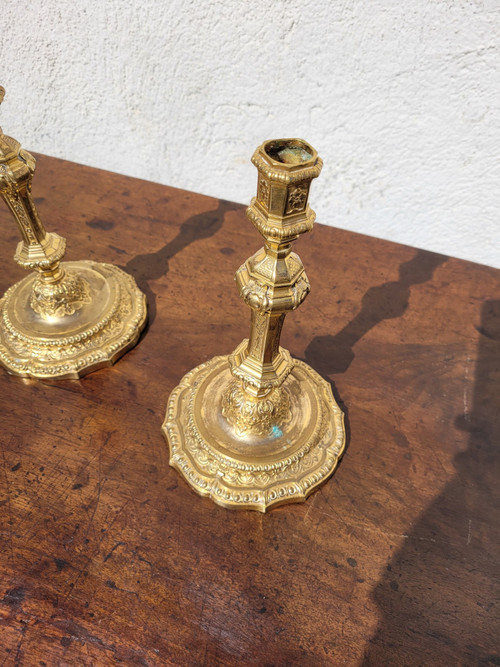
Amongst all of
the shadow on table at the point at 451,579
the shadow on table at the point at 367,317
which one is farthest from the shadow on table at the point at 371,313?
the shadow on table at the point at 451,579

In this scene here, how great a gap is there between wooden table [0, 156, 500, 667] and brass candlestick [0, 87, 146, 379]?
36 mm

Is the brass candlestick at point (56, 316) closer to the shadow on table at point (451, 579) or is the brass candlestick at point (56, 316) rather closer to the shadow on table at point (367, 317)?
the shadow on table at point (367, 317)

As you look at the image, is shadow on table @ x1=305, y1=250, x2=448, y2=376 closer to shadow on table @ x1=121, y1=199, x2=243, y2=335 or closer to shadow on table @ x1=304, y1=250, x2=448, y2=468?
shadow on table @ x1=304, y1=250, x2=448, y2=468

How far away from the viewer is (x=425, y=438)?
765mm

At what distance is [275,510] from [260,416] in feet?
0.45

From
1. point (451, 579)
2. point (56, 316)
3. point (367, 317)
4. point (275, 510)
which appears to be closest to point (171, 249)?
point (56, 316)

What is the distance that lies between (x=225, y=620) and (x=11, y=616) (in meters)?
0.27

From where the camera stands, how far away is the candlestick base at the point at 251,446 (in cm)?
68

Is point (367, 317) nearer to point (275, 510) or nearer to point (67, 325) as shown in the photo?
point (275, 510)

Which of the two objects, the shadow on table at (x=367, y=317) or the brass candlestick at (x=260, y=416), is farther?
the shadow on table at (x=367, y=317)

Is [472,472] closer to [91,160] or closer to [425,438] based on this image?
[425,438]

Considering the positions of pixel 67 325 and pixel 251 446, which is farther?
pixel 67 325

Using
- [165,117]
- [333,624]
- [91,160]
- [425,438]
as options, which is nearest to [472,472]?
[425,438]

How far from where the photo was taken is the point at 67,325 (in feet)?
2.72
